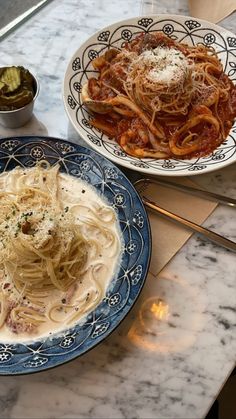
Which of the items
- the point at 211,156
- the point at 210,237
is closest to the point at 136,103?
the point at 211,156

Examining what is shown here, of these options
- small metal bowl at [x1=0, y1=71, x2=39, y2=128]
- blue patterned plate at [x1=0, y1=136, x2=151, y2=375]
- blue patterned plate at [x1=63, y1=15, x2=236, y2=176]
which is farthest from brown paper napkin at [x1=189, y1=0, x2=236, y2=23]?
blue patterned plate at [x1=0, y1=136, x2=151, y2=375]

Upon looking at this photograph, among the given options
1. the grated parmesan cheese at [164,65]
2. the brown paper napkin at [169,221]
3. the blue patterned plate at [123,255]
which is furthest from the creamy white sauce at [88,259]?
the grated parmesan cheese at [164,65]

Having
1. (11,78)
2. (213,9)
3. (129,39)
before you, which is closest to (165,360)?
(11,78)

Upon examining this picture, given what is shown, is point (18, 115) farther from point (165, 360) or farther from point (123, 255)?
point (165, 360)

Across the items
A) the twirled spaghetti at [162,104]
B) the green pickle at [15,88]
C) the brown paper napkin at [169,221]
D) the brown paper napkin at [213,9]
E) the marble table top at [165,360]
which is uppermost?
the brown paper napkin at [213,9]

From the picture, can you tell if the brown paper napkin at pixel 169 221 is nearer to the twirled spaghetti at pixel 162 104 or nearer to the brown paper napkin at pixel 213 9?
the twirled spaghetti at pixel 162 104

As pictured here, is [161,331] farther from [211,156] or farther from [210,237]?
[211,156]

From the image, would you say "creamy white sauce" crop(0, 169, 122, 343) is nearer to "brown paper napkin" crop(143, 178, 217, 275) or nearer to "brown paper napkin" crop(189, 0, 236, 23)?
"brown paper napkin" crop(143, 178, 217, 275)

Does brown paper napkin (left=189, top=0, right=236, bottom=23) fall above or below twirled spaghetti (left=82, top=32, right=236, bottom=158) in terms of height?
above
